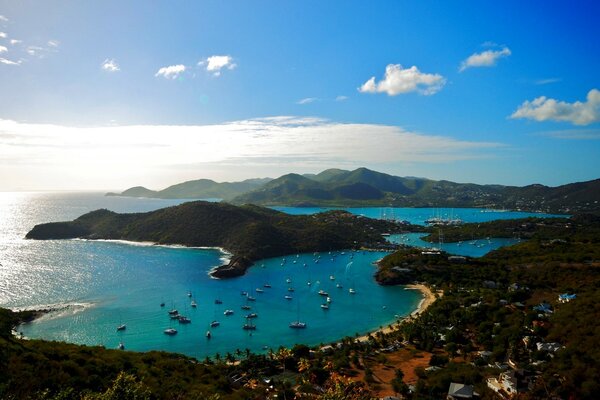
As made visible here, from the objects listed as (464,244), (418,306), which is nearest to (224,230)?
(418,306)

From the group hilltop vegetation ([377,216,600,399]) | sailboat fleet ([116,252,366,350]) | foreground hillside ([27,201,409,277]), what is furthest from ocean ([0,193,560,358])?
hilltop vegetation ([377,216,600,399])

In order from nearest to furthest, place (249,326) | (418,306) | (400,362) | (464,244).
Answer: (400,362), (249,326), (418,306), (464,244)

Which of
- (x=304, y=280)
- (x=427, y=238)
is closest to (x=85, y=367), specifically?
(x=304, y=280)

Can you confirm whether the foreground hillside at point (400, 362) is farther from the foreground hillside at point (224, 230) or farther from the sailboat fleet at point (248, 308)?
the foreground hillside at point (224, 230)

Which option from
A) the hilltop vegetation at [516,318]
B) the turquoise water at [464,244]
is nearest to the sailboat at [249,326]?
the hilltop vegetation at [516,318]

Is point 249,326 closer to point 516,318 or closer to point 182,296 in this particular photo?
point 182,296

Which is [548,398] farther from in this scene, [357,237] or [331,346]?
[357,237]
